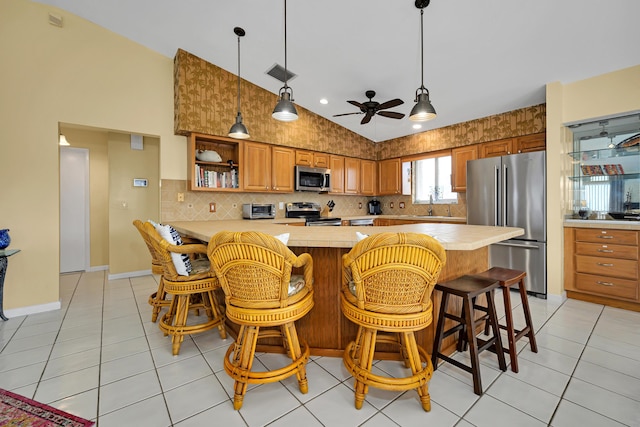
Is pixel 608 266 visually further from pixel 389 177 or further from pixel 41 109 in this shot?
pixel 41 109

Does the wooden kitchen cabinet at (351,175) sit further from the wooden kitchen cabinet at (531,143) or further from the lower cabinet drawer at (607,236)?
the lower cabinet drawer at (607,236)

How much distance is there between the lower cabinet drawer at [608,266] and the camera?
2.96 meters

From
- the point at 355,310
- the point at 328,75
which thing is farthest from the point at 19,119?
the point at 355,310

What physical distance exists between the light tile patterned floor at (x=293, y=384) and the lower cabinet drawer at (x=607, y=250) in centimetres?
77

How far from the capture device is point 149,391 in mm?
1717

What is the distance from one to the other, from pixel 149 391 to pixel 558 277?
4155 millimetres

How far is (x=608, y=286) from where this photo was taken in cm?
309

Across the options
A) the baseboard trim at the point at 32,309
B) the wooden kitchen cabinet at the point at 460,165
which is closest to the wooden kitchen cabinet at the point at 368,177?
the wooden kitchen cabinet at the point at 460,165

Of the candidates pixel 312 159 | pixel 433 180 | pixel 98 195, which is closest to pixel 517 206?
pixel 433 180

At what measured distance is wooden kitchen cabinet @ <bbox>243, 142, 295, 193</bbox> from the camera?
14.3 feet

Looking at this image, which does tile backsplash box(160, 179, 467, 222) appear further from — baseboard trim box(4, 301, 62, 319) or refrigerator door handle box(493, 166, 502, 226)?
baseboard trim box(4, 301, 62, 319)

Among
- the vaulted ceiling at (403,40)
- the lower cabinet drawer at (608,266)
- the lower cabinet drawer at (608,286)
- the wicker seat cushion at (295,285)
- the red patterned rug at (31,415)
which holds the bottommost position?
the red patterned rug at (31,415)

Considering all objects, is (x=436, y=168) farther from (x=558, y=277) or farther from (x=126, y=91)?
(x=126, y=91)

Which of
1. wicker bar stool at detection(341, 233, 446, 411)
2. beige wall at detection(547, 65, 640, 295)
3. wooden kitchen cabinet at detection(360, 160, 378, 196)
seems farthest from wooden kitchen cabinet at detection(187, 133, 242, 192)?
beige wall at detection(547, 65, 640, 295)
